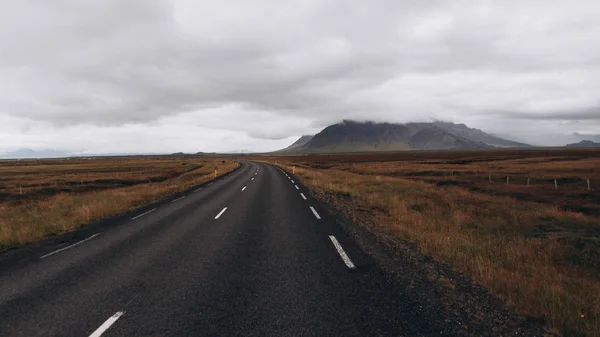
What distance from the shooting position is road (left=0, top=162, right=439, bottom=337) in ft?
14.0

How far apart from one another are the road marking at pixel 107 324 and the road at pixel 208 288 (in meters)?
0.01

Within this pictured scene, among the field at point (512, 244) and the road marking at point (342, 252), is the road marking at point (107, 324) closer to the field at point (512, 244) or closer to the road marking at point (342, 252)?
the road marking at point (342, 252)

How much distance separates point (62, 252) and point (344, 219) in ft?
27.6

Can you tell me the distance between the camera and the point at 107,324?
434 centimetres

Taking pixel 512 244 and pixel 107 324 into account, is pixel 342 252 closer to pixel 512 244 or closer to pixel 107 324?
pixel 107 324

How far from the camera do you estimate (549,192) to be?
24.1 metres

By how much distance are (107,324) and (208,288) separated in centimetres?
156

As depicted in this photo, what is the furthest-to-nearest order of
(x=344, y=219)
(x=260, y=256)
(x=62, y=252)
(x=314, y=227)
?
(x=344, y=219) → (x=314, y=227) → (x=62, y=252) → (x=260, y=256)

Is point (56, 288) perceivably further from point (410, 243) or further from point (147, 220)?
point (410, 243)

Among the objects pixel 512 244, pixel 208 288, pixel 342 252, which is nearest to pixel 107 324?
pixel 208 288

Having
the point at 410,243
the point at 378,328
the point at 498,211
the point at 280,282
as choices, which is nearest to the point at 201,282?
the point at 280,282

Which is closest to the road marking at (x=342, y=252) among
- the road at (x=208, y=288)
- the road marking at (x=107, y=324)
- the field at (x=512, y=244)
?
the road at (x=208, y=288)

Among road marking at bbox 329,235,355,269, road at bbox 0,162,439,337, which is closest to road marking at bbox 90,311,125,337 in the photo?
road at bbox 0,162,439,337

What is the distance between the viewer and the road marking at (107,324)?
4121 mm
